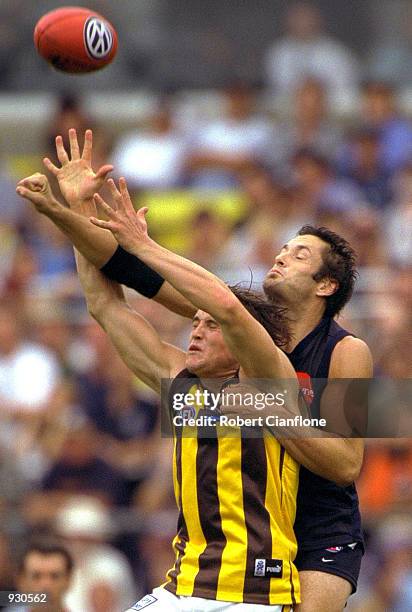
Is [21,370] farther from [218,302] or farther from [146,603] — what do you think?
[218,302]

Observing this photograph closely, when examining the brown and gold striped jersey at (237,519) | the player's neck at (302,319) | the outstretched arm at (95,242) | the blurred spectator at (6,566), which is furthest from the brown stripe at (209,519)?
the blurred spectator at (6,566)

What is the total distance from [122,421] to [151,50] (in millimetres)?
6356

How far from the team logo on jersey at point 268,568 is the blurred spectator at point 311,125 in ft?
22.4

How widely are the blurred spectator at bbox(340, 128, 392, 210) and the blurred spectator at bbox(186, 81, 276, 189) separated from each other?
75cm

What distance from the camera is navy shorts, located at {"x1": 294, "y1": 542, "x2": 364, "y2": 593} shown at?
493 cm

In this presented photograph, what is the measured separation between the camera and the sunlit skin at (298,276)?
525 centimetres

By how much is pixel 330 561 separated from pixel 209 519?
19.3 inches

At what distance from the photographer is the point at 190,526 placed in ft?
16.0

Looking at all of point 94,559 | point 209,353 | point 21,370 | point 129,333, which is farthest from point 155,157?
point 209,353

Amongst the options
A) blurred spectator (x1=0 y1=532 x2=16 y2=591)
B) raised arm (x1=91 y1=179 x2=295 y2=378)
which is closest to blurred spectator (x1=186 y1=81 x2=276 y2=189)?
blurred spectator (x1=0 y1=532 x2=16 y2=591)

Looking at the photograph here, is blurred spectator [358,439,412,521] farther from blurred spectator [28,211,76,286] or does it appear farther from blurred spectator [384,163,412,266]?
blurred spectator [28,211,76,286]

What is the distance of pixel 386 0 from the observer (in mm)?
14531

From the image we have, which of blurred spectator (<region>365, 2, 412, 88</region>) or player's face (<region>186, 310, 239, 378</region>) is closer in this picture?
player's face (<region>186, 310, 239, 378</region>)

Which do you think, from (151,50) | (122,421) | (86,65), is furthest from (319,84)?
(86,65)
